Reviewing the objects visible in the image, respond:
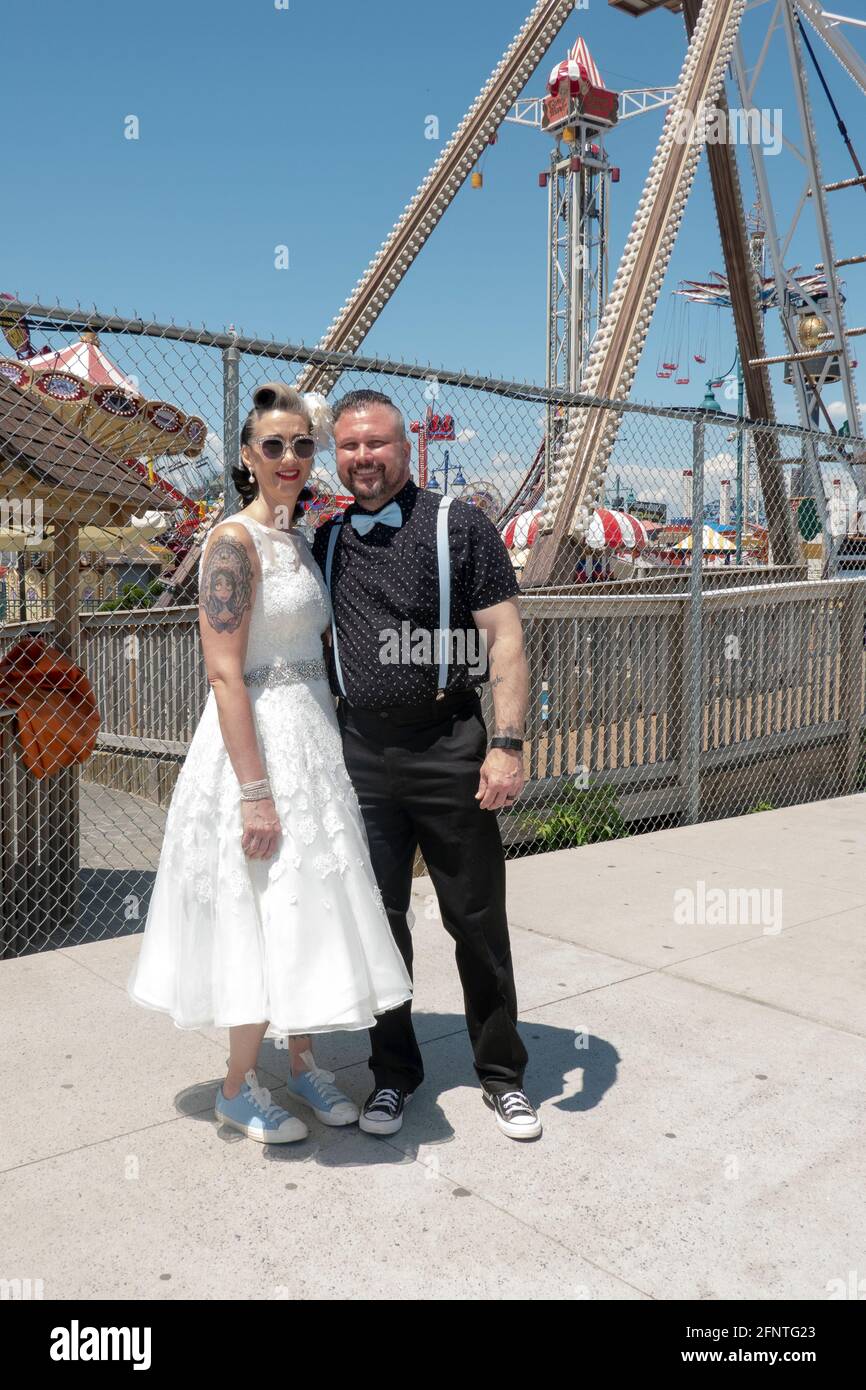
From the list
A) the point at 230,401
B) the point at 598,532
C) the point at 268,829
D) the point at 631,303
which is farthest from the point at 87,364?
the point at 268,829

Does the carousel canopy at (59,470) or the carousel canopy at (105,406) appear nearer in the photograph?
the carousel canopy at (59,470)

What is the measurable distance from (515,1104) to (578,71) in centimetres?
4630

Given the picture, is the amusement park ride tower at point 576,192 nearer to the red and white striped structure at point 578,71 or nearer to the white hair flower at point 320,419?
the red and white striped structure at point 578,71

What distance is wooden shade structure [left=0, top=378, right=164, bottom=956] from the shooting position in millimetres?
4500

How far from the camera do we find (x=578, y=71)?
41594mm

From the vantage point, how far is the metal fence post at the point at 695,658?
6.37m

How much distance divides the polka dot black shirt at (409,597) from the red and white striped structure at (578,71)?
149 feet

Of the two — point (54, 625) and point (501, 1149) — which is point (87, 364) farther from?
point (501, 1149)

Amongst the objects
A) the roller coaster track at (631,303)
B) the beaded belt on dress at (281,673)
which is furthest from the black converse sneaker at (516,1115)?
the roller coaster track at (631,303)

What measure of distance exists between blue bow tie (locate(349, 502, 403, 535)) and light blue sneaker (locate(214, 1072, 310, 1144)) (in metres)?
1.46

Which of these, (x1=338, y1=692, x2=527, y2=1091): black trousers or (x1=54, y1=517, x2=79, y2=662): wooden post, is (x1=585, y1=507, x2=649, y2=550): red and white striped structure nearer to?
(x1=54, y1=517, x2=79, y2=662): wooden post

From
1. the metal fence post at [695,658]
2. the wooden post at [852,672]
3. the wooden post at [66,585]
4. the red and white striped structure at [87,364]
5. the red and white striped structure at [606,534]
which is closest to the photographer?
the wooden post at [66,585]
